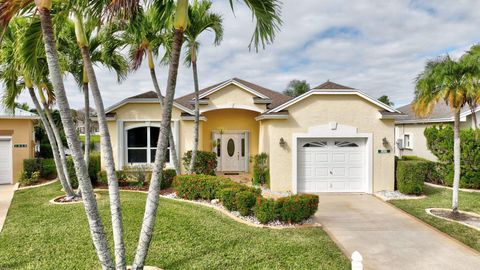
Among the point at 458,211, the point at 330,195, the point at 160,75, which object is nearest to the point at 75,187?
the point at 160,75

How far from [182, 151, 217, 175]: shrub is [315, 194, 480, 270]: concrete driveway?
580 cm

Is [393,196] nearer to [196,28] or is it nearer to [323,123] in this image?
[323,123]

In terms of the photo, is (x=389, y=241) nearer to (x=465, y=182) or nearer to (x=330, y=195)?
(x=330, y=195)

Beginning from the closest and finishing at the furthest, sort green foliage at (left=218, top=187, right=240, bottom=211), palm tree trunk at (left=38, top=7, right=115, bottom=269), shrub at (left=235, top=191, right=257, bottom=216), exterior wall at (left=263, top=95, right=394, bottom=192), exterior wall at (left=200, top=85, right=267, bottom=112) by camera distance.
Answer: palm tree trunk at (left=38, top=7, right=115, bottom=269) → shrub at (left=235, top=191, right=257, bottom=216) → green foliage at (left=218, top=187, right=240, bottom=211) → exterior wall at (left=263, top=95, right=394, bottom=192) → exterior wall at (left=200, top=85, right=267, bottom=112)

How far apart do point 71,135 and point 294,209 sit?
21.6 ft

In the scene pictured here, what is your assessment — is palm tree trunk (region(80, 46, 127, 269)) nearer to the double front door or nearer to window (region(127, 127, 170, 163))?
window (region(127, 127, 170, 163))

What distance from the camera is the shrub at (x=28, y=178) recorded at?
51.2 ft

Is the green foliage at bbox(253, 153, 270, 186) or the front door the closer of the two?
the green foliage at bbox(253, 153, 270, 186)

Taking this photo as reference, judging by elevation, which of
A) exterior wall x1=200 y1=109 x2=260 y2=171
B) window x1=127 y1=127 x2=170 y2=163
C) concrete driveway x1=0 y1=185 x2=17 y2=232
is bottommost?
concrete driveway x1=0 y1=185 x2=17 y2=232

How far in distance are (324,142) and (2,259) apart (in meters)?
12.4

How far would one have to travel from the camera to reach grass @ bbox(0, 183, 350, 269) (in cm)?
620

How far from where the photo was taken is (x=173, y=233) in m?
7.77

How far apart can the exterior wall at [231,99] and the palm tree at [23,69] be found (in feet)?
25.4

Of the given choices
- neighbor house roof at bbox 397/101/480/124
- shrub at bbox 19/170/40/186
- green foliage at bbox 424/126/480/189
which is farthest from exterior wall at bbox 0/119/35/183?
green foliage at bbox 424/126/480/189
